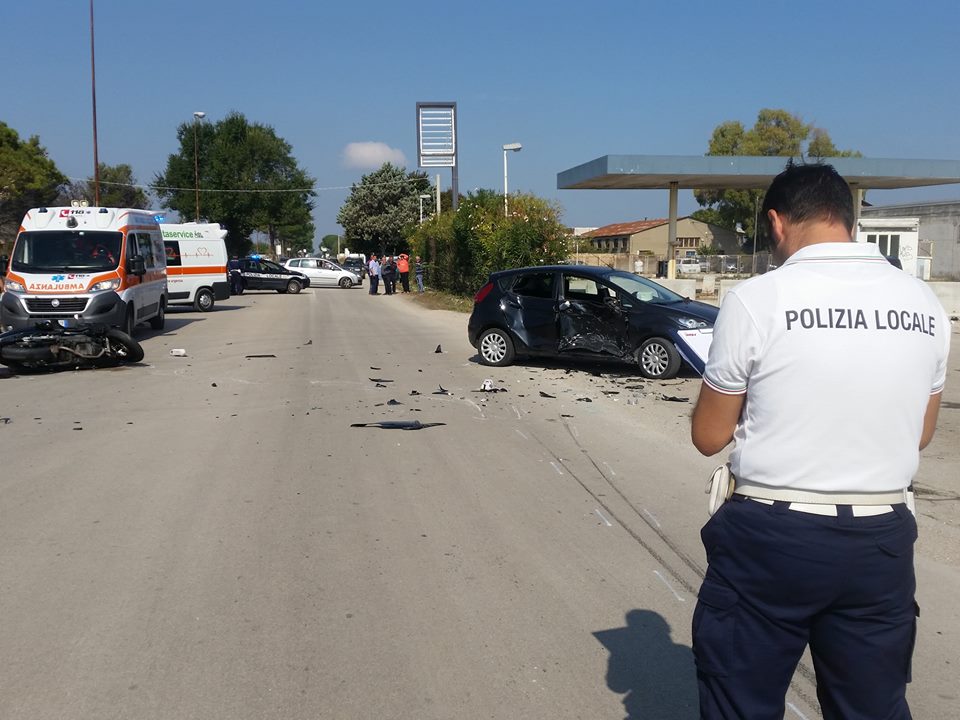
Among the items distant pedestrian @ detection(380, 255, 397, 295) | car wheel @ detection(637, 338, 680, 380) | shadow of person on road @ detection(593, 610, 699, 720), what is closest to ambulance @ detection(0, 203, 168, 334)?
car wheel @ detection(637, 338, 680, 380)

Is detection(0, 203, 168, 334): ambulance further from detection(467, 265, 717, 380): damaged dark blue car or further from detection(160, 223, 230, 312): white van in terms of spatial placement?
detection(160, 223, 230, 312): white van

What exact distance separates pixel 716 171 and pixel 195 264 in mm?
19867

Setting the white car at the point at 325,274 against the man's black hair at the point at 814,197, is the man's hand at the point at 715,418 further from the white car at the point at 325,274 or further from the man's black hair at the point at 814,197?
the white car at the point at 325,274

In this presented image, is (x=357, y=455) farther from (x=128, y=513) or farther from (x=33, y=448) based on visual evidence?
(x=33, y=448)

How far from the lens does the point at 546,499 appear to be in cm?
666

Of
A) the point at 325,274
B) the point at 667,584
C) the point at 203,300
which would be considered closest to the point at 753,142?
the point at 325,274

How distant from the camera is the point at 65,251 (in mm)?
17094

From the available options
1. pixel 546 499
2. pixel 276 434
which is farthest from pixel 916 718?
pixel 276 434

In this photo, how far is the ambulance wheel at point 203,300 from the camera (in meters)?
28.5

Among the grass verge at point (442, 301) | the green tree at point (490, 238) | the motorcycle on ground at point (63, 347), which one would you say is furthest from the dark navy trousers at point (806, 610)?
the grass verge at point (442, 301)

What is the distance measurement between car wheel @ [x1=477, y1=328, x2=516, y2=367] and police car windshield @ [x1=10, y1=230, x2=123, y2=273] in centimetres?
786

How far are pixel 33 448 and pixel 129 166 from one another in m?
69.5

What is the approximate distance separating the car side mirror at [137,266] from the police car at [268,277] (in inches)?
910

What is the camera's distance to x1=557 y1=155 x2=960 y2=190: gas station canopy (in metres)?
33.7
